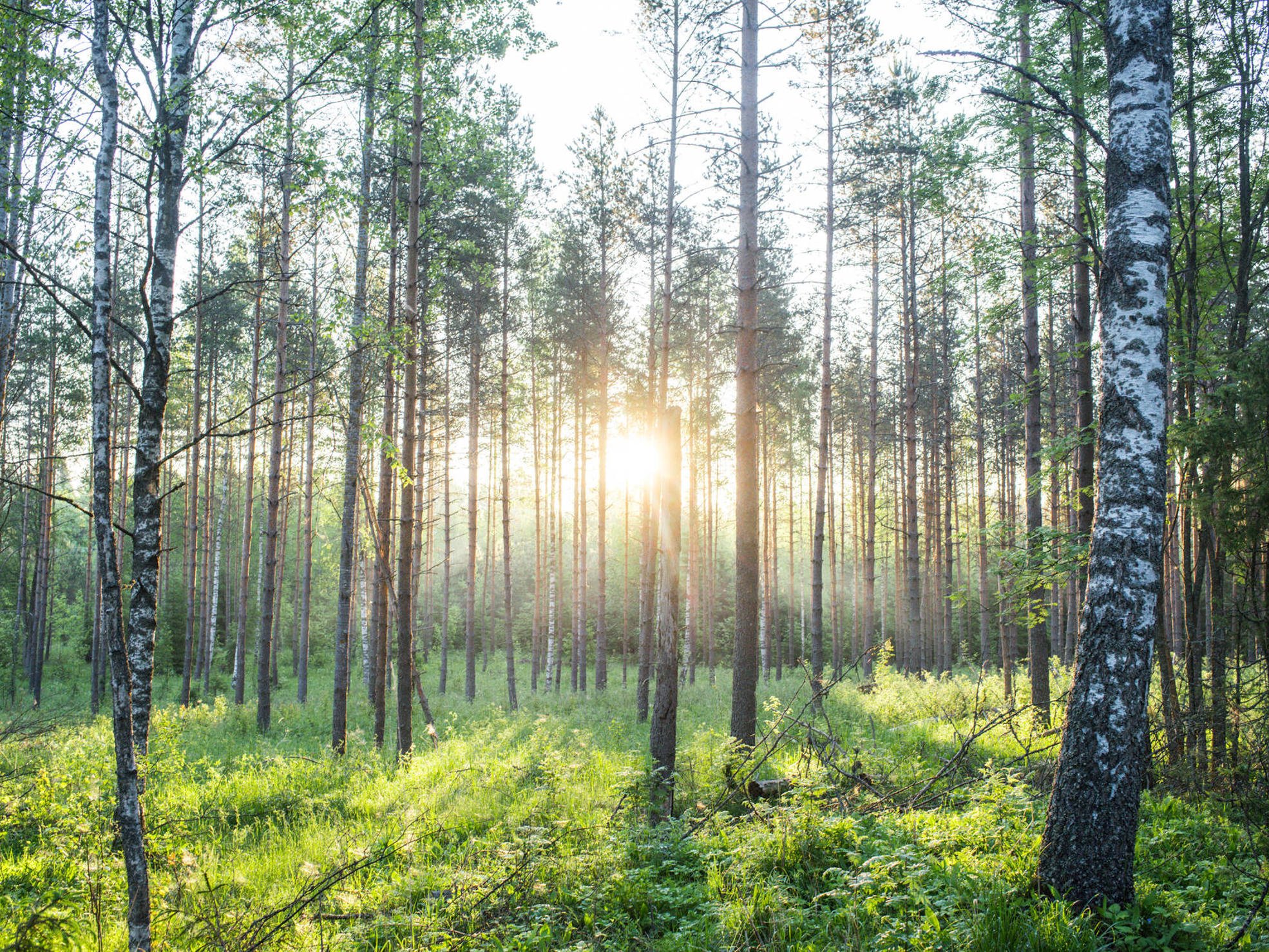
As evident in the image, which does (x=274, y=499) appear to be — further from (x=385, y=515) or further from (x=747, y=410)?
(x=747, y=410)

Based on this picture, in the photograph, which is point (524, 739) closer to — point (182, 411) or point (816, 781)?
point (816, 781)

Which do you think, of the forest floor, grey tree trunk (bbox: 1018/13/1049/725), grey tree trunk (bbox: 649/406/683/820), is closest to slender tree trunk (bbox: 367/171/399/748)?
the forest floor

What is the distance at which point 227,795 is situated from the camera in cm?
687

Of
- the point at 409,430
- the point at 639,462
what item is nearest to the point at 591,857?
the point at 409,430

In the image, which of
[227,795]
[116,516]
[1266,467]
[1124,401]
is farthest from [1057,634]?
[116,516]

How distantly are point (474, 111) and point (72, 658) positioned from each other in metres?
32.3

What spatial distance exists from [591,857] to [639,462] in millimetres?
14639

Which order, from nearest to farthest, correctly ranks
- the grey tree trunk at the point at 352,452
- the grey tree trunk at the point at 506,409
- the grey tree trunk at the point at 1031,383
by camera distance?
the grey tree trunk at the point at 1031,383 < the grey tree trunk at the point at 352,452 < the grey tree trunk at the point at 506,409

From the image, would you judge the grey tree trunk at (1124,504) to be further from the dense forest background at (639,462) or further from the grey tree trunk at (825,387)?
the grey tree trunk at (825,387)

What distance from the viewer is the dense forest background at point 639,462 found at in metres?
3.73

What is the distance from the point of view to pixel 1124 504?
3.51m

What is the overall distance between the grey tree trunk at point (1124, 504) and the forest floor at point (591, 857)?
37 cm

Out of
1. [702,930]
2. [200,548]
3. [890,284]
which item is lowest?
[702,930]

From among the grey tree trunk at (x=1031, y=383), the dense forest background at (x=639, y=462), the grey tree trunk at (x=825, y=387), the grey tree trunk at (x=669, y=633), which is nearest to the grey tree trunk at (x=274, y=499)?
the dense forest background at (x=639, y=462)
